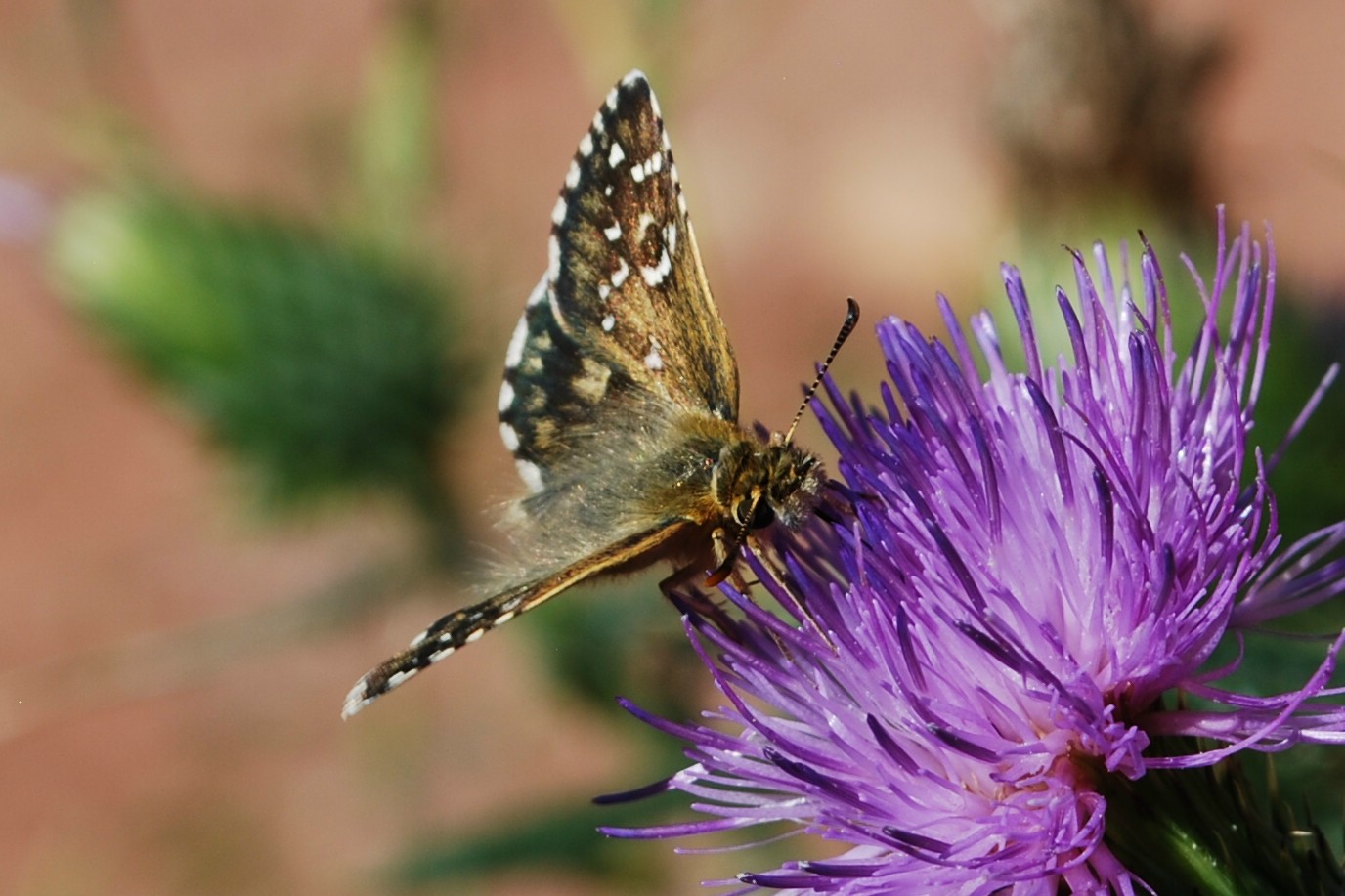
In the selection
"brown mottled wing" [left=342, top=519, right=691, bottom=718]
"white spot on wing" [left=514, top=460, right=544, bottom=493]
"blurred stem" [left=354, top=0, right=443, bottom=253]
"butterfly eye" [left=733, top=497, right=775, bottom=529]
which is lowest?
"butterfly eye" [left=733, top=497, right=775, bottom=529]

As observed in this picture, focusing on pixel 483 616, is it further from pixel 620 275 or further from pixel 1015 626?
pixel 620 275

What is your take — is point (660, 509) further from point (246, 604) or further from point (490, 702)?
point (246, 604)

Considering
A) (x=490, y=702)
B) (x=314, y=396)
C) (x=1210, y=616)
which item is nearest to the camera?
(x=1210, y=616)

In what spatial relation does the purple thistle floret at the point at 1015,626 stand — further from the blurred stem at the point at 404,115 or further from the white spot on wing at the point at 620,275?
the blurred stem at the point at 404,115

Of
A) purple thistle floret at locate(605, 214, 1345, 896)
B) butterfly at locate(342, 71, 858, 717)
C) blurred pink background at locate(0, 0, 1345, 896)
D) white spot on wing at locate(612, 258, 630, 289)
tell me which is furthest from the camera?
blurred pink background at locate(0, 0, 1345, 896)

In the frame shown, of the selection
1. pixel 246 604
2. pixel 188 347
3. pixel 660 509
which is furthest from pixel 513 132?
pixel 660 509

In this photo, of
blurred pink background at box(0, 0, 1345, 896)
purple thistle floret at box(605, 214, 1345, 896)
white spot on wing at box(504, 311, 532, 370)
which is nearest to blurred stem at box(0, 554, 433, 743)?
blurred pink background at box(0, 0, 1345, 896)

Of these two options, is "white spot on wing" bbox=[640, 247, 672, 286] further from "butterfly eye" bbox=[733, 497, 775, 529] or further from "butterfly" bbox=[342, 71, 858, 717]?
"butterfly eye" bbox=[733, 497, 775, 529]
